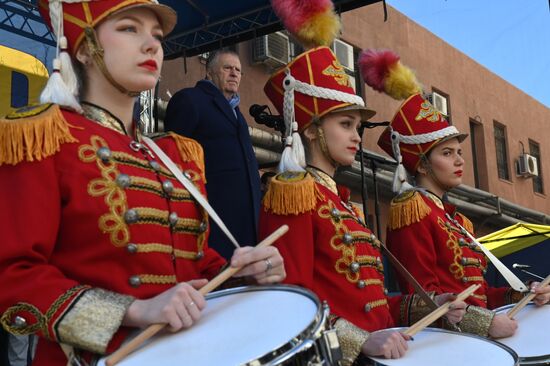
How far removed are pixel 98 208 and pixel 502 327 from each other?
6.67 feet

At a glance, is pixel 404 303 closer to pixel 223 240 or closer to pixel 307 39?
pixel 223 240

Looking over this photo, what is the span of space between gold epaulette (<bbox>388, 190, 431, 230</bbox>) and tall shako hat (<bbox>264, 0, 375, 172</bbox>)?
0.67 metres

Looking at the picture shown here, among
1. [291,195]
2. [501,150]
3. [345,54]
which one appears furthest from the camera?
[501,150]

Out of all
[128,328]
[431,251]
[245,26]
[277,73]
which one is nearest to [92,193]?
[128,328]

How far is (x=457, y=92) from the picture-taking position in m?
14.8

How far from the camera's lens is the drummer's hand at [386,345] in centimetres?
250

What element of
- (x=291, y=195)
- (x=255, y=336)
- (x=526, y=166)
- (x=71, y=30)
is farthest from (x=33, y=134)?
(x=526, y=166)

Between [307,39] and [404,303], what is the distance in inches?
52.0

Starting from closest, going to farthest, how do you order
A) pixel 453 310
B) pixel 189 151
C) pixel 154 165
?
pixel 154 165 < pixel 189 151 < pixel 453 310

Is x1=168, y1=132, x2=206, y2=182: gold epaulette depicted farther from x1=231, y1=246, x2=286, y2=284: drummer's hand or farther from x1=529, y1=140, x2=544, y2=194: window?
x1=529, y1=140, x2=544, y2=194: window

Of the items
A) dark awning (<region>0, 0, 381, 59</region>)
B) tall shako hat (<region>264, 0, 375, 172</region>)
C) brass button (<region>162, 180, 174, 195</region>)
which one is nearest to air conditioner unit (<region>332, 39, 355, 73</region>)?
dark awning (<region>0, 0, 381, 59</region>)

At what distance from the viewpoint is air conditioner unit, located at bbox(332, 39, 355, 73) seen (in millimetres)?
10672

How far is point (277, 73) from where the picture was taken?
3541 millimetres

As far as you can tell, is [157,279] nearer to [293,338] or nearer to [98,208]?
[98,208]
